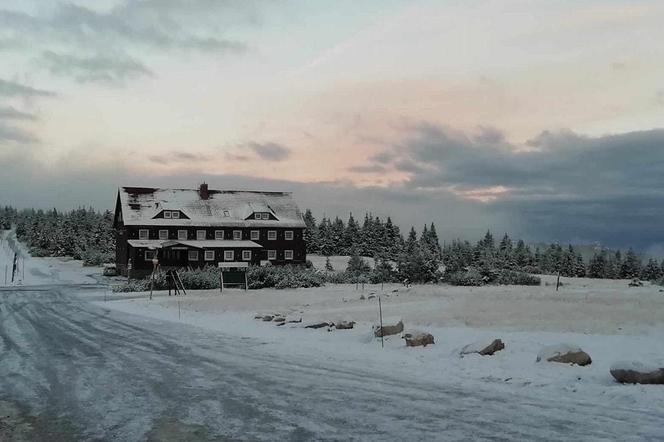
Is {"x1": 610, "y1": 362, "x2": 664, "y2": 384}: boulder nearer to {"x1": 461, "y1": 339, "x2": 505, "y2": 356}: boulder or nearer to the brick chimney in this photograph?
{"x1": 461, "y1": 339, "x2": 505, "y2": 356}: boulder

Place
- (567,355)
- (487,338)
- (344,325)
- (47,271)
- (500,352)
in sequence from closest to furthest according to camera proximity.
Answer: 1. (567,355)
2. (500,352)
3. (487,338)
4. (344,325)
5. (47,271)

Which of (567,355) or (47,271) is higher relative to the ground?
(47,271)

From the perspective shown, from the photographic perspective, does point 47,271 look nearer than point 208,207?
No

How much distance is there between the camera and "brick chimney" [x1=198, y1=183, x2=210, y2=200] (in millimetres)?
66363

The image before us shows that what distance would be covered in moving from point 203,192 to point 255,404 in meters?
59.6

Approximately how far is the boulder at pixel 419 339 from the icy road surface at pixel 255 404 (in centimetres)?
246

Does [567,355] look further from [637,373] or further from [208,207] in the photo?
[208,207]

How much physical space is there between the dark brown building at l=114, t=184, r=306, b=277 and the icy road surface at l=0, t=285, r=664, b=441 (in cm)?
4497

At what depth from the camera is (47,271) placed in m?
66.8

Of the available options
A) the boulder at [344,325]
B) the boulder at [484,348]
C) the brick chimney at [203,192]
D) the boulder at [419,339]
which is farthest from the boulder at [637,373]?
the brick chimney at [203,192]

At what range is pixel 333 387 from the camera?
10117 mm

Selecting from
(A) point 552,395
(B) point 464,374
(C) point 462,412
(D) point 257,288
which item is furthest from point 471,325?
(D) point 257,288

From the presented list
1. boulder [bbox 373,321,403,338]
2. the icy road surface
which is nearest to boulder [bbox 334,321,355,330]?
boulder [bbox 373,321,403,338]

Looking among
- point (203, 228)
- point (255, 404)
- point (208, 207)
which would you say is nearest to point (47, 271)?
point (203, 228)
